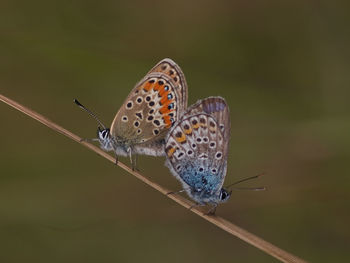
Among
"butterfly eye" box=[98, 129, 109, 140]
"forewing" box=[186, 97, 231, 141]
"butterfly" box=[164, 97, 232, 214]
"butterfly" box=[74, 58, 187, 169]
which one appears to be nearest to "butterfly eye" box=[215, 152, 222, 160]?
"butterfly" box=[164, 97, 232, 214]

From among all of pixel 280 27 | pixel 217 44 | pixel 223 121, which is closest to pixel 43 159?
pixel 223 121

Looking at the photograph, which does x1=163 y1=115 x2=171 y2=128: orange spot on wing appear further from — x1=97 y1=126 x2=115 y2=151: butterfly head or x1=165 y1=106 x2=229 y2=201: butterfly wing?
x1=97 y1=126 x2=115 y2=151: butterfly head

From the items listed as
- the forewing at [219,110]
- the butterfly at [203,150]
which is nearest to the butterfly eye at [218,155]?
the butterfly at [203,150]

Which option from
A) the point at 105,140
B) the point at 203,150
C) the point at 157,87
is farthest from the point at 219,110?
the point at 105,140

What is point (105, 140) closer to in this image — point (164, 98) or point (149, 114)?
point (149, 114)

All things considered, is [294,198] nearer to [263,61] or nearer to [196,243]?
[196,243]
